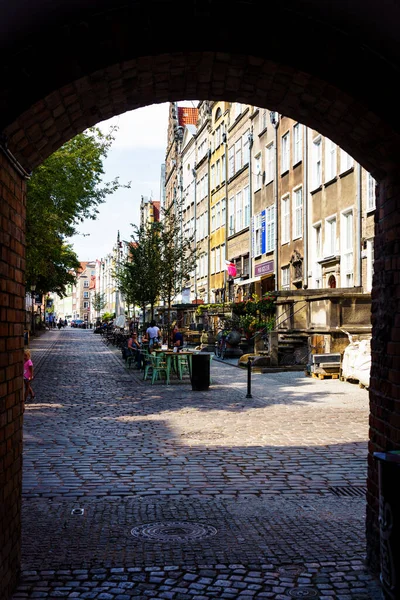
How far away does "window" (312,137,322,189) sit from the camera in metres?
28.3

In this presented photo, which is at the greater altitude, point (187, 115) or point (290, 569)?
point (187, 115)

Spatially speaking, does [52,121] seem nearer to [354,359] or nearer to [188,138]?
[354,359]

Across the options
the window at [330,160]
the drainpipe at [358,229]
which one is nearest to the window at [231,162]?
the window at [330,160]

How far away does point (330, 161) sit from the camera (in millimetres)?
26922

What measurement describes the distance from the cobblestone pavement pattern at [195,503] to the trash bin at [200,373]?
322 centimetres

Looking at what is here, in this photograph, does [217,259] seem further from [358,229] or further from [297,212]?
[358,229]

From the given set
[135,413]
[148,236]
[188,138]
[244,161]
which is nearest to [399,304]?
[135,413]

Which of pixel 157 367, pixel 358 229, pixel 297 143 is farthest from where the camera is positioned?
pixel 297 143

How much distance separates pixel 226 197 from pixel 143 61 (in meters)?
42.5

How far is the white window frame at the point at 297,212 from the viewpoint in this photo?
3088cm

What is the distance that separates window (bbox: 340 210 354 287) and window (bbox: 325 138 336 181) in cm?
201

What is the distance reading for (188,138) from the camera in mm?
62344

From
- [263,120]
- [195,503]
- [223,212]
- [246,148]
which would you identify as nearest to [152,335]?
[263,120]

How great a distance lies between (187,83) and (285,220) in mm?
28536
